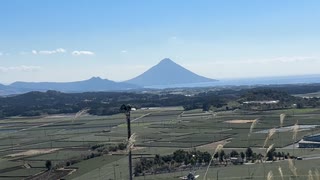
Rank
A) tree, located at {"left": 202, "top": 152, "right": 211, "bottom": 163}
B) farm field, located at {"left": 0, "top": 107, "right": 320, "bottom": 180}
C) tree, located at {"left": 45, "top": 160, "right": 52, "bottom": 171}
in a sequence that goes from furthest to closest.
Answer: tree, located at {"left": 45, "top": 160, "right": 52, "bottom": 171} < tree, located at {"left": 202, "top": 152, "right": 211, "bottom": 163} < farm field, located at {"left": 0, "top": 107, "right": 320, "bottom": 180}

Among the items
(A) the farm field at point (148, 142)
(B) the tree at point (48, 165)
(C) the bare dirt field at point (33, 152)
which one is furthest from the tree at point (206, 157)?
(C) the bare dirt field at point (33, 152)

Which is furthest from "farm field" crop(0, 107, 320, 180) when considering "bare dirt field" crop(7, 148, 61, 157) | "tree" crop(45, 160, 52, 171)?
"tree" crop(45, 160, 52, 171)

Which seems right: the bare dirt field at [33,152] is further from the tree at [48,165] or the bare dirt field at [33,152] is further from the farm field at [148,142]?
the tree at [48,165]

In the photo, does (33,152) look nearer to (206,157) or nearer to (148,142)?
(148,142)

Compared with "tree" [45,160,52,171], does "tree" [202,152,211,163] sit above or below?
above

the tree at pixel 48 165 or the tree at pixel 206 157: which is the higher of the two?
the tree at pixel 206 157

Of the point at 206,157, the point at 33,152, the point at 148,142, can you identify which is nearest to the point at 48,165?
the point at 33,152

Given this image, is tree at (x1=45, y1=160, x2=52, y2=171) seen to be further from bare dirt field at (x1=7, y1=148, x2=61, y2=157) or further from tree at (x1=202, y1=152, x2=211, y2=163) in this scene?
tree at (x1=202, y1=152, x2=211, y2=163)

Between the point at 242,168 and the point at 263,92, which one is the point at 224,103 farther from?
the point at 242,168
